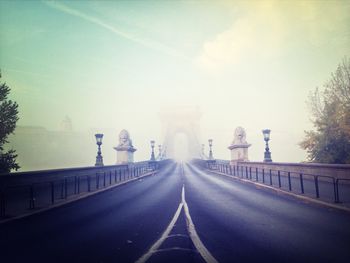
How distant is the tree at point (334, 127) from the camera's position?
19.5 metres

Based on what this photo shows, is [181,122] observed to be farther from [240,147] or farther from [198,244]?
[198,244]

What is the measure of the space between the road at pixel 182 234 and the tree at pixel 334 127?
1411 centimetres

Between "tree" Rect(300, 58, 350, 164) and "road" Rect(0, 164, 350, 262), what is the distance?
14.1 m

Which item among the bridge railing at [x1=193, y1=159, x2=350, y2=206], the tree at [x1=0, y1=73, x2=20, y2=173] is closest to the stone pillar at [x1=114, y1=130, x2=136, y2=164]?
the tree at [x1=0, y1=73, x2=20, y2=173]

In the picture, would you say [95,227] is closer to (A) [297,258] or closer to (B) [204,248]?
(B) [204,248]

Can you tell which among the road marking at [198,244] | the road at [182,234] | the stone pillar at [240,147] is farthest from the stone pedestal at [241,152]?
the road marking at [198,244]

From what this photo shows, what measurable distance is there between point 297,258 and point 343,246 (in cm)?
129

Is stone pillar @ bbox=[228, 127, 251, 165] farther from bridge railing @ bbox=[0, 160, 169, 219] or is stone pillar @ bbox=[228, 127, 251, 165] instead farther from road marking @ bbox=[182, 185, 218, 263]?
road marking @ bbox=[182, 185, 218, 263]

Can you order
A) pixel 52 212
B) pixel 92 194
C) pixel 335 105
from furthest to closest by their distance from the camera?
pixel 335 105, pixel 92 194, pixel 52 212

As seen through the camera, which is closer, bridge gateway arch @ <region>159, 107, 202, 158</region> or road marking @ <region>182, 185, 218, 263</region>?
road marking @ <region>182, 185, 218, 263</region>

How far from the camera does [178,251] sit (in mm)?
4402

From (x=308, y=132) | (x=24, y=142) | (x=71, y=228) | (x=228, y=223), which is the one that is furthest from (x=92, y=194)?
(x=24, y=142)

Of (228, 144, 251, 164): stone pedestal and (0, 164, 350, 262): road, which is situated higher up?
(228, 144, 251, 164): stone pedestal

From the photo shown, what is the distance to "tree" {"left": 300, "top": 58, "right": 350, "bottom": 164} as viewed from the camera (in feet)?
63.9
